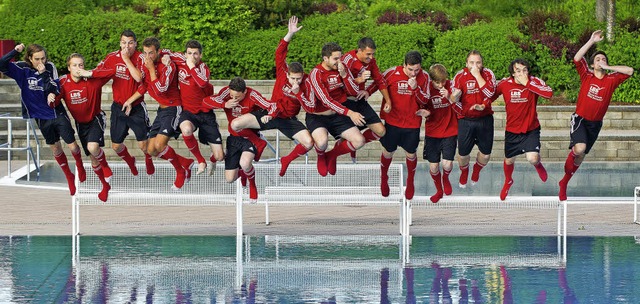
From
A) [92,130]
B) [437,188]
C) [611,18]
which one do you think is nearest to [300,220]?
[437,188]

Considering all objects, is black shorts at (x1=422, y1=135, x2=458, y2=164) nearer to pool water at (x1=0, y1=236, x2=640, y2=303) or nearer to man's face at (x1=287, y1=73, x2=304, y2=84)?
pool water at (x1=0, y1=236, x2=640, y2=303)

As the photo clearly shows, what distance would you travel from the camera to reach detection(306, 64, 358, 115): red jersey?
1499cm

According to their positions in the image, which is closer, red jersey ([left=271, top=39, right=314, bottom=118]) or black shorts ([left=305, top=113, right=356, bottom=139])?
red jersey ([left=271, top=39, right=314, bottom=118])

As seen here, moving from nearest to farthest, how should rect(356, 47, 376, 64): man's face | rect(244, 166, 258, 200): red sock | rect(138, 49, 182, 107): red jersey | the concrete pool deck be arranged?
rect(356, 47, 376, 64): man's face, rect(138, 49, 182, 107): red jersey, rect(244, 166, 258, 200): red sock, the concrete pool deck

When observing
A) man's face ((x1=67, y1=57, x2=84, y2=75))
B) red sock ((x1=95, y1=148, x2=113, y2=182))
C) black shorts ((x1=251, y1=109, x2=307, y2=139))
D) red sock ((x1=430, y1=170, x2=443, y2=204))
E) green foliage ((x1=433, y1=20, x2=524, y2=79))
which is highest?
green foliage ((x1=433, y1=20, x2=524, y2=79))

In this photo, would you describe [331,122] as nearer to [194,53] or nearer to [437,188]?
[437,188]

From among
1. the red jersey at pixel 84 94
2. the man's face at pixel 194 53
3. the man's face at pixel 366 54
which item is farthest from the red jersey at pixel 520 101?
the red jersey at pixel 84 94

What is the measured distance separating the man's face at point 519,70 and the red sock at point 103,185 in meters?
5.43

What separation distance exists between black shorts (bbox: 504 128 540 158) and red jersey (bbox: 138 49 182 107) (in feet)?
14.2

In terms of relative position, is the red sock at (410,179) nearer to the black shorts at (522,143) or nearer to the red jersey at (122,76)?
the black shorts at (522,143)

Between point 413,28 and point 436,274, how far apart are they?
15.2 meters

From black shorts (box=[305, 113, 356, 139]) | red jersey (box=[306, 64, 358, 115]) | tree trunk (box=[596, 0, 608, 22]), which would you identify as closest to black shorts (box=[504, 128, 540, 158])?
black shorts (box=[305, 113, 356, 139])

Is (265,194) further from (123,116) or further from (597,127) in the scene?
(597,127)

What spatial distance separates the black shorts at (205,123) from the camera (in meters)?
15.7
